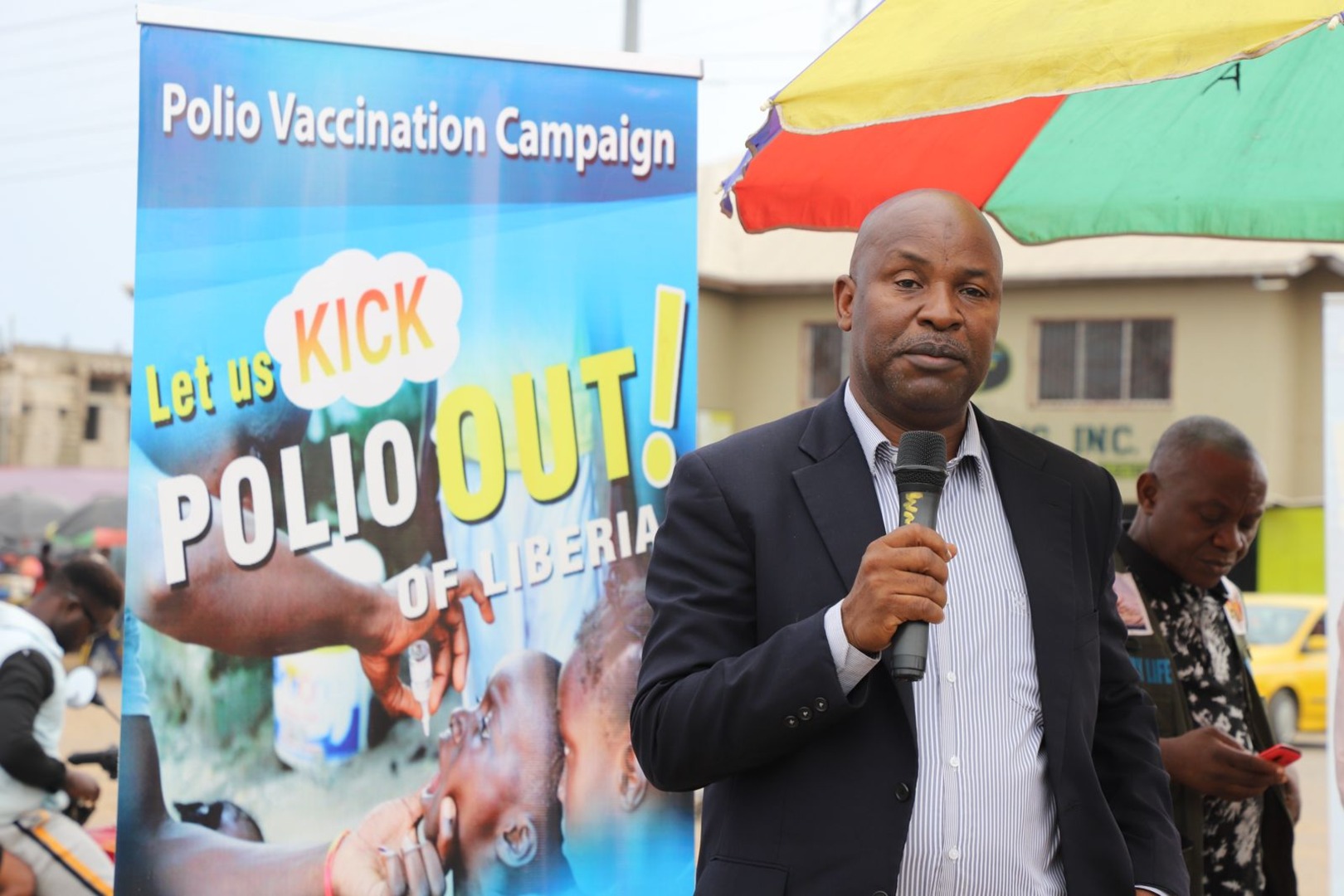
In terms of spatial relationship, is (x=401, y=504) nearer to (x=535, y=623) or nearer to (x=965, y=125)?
(x=535, y=623)

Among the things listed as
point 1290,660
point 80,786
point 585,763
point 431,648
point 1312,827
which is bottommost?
point 1312,827

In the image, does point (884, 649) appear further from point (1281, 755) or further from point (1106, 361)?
point (1106, 361)

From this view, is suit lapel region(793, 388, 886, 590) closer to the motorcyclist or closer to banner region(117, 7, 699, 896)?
banner region(117, 7, 699, 896)

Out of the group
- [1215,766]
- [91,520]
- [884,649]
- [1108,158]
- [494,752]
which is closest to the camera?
[884,649]

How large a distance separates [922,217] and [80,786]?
4737 mm

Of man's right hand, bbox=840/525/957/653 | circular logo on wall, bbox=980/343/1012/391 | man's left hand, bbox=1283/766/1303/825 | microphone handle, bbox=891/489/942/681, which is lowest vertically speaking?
man's left hand, bbox=1283/766/1303/825

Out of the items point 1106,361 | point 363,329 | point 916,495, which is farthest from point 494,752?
point 1106,361

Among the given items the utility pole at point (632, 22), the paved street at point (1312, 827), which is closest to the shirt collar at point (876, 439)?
the paved street at point (1312, 827)

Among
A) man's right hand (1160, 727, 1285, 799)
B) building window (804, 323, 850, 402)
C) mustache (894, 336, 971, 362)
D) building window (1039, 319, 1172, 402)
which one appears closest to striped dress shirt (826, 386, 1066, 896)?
mustache (894, 336, 971, 362)

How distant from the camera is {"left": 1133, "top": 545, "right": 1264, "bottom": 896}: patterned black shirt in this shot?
12.0 ft

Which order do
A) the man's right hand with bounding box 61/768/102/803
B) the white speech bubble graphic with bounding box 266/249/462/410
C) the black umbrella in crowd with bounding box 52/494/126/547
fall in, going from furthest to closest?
the black umbrella in crowd with bounding box 52/494/126/547 → the man's right hand with bounding box 61/768/102/803 → the white speech bubble graphic with bounding box 266/249/462/410

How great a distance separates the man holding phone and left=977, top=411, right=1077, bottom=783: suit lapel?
54.6 inches

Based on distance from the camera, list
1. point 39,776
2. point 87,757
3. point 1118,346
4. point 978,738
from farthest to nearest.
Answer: point 1118,346, point 87,757, point 39,776, point 978,738

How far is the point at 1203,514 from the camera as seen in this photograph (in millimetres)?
3727
